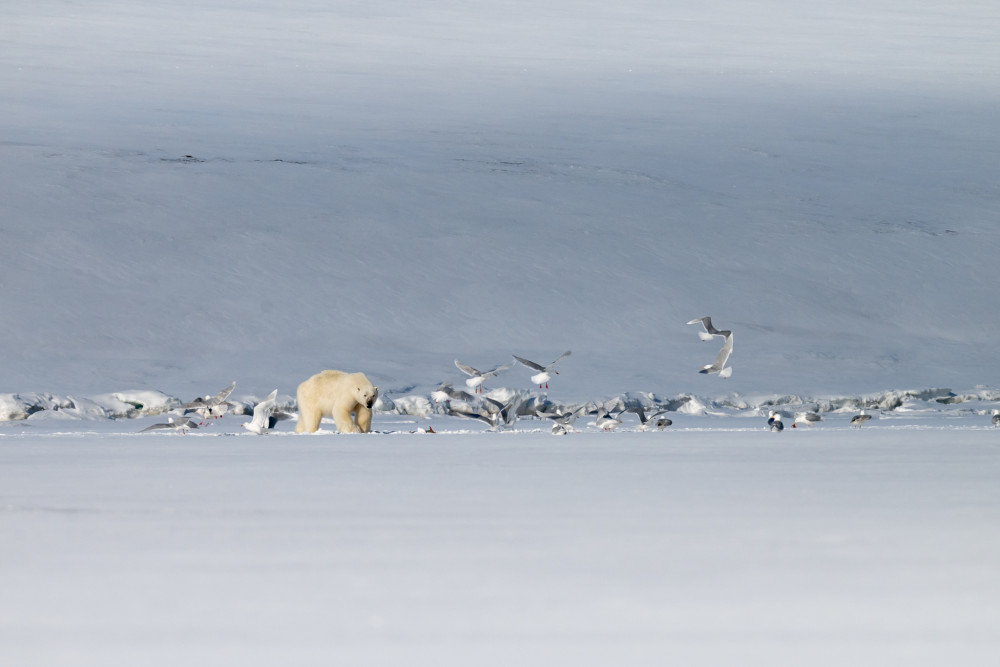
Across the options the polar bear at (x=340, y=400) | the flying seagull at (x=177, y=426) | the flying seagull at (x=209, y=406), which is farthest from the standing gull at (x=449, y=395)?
the flying seagull at (x=177, y=426)

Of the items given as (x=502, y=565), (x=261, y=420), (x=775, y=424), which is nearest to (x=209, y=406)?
(x=261, y=420)

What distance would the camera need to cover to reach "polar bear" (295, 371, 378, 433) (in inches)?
386

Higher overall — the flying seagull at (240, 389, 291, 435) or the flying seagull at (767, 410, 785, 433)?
the flying seagull at (240, 389, 291, 435)

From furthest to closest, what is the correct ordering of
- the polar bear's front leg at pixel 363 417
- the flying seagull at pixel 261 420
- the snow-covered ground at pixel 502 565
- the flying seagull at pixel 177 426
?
the polar bear's front leg at pixel 363 417
the flying seagull at pixel 177 426
the flying seagull at pixel 261 420
the snow-covered ground at pixel 502 565

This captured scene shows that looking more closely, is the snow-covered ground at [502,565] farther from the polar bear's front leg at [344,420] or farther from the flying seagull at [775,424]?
the polar bear's front leg at [344,420]

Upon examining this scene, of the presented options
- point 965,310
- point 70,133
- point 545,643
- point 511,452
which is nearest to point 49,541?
point 545,643

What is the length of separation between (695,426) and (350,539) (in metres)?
7.26

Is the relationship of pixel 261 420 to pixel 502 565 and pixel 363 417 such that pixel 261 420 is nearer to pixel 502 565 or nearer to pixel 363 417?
pixel 363 417

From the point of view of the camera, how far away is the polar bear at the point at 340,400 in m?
9.81

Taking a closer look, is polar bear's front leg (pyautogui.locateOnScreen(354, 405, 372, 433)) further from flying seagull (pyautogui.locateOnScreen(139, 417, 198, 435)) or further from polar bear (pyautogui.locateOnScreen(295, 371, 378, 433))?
flying seagull (pyautogui.locateOnScreen(139, 417, 198, 435))

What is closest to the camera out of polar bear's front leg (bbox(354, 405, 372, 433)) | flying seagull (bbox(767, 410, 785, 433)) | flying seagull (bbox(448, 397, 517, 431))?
flying seagull (bbox(767, 410, 785, 433))

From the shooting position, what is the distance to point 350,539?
11.8ft

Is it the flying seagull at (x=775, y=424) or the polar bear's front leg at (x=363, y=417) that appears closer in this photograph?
the flying seagull at (x=775, y=424)

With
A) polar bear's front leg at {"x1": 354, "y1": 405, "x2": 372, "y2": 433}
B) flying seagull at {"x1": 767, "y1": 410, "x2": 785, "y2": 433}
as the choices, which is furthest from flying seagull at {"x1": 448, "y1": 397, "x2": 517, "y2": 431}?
flying seagull at {"x1": 767, "y1": 410, "x2": 785, "y2": 433}
